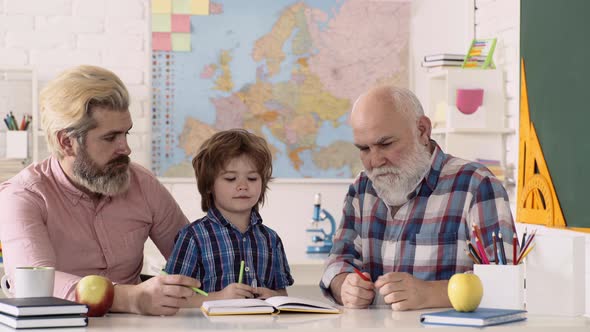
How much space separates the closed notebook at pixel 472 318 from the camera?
1932 millimetres

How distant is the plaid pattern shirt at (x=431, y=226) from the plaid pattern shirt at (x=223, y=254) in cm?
20

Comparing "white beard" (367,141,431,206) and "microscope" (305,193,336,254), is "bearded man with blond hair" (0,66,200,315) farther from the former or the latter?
"microscope" (305,193,336,254)

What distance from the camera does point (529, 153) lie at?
4379mm

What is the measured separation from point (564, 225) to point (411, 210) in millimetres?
1607

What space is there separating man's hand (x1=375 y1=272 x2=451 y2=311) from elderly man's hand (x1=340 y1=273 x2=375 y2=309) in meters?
0.04

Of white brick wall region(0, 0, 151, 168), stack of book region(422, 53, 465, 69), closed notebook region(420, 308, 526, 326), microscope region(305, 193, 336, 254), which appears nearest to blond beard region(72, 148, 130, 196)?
closed notebook region(420, 308, 526, 326)

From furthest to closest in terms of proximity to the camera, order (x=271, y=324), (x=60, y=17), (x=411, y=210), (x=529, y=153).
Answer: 1. (x=60, y=17)
2. (x=529, y=153)
3. (x=411, y=210)
4. (x=271, y=324)

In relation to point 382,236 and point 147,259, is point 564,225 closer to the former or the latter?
point 382,236

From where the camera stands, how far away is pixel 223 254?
106 inches

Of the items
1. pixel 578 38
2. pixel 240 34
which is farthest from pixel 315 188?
pixel 578 38

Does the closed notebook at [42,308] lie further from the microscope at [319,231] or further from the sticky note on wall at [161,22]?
the sticky note on wall at [161,22]

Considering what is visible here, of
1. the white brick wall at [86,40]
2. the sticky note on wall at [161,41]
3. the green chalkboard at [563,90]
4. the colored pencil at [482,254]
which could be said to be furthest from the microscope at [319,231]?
the colored pencil at [482,254]

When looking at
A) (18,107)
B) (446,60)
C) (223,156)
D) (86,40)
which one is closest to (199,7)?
(86,40)

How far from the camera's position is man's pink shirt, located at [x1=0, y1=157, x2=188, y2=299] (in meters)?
2.47
